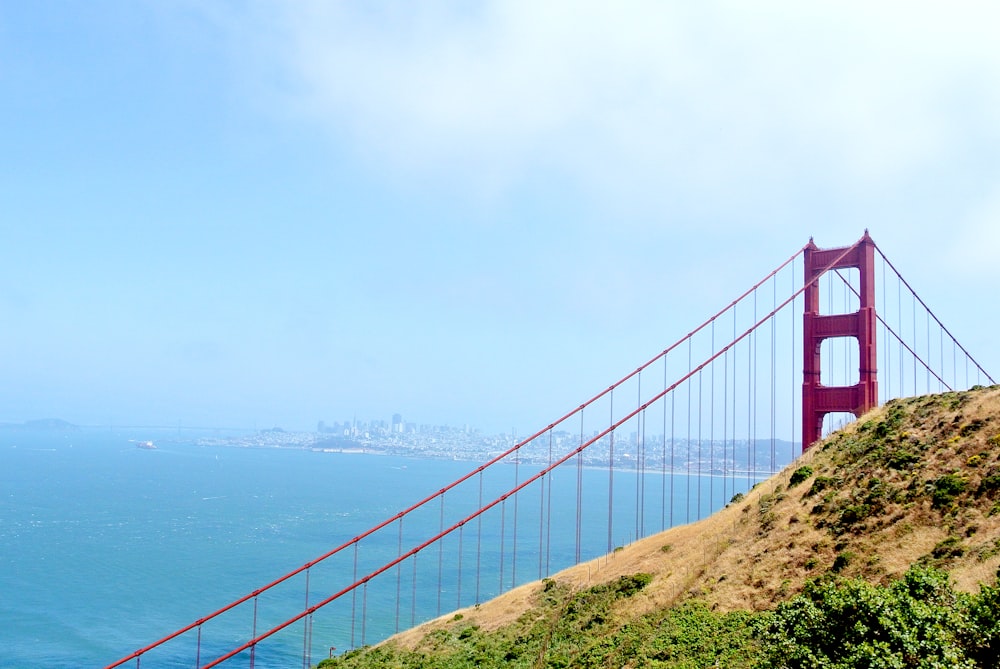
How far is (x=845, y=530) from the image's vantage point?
3206 centimetres

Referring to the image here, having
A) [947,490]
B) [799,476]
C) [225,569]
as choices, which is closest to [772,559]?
[947,490]

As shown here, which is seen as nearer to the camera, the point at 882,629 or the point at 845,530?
the point at 882,629

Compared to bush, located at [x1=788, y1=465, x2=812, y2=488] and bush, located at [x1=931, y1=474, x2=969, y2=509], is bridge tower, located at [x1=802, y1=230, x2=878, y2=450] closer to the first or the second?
bush, located at [x1=788, y1=465, x2=812, y2=488]

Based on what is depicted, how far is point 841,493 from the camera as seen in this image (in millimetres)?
35625

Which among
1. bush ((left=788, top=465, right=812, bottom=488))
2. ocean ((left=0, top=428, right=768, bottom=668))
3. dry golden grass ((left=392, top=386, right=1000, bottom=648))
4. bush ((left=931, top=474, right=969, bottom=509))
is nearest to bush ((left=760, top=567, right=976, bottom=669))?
dry golden grass ((left=392, top=386, right=1000, bottom=648))

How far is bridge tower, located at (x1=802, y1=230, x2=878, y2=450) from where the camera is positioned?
151ft

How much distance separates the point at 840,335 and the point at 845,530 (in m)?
18.6

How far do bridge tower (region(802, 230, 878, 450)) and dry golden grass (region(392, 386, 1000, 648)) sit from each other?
213 cm

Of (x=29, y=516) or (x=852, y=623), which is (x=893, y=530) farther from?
(x=29, y=516)

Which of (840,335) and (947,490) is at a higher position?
(840,335)

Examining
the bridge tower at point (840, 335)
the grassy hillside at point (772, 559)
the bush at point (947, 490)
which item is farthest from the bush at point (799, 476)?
the bush at point (947, 490)

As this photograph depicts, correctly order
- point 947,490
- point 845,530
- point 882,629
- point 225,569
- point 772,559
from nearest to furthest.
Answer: point 882,629 → point 947,490 → point 845,530 → point 772,559 → point 225,569

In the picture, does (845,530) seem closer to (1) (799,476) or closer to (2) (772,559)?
(2) (772,559)

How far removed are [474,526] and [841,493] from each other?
134068 millimetres
